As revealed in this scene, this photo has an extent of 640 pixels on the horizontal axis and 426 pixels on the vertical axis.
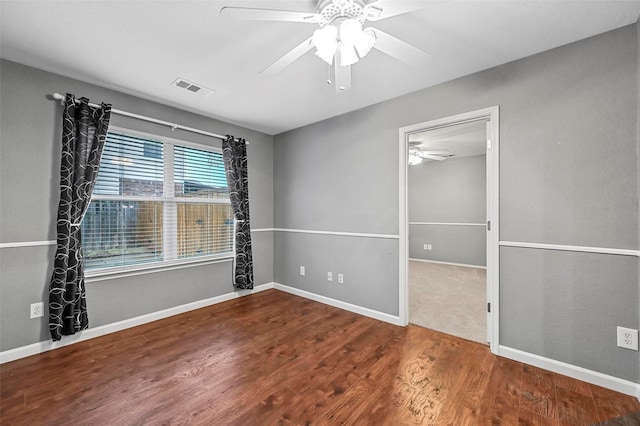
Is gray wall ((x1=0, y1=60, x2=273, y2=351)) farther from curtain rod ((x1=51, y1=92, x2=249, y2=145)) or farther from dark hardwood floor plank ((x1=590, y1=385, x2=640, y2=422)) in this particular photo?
dark hardwood floor plank ((x1=590, y1=385, x2=640, y2=422))

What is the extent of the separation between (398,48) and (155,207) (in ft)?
9.63

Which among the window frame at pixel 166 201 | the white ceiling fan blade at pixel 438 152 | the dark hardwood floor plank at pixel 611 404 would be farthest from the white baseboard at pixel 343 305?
the white ceiling fan blade at pixel 438 152

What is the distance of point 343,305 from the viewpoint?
3.35m

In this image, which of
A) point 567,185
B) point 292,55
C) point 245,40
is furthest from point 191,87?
point 567,185

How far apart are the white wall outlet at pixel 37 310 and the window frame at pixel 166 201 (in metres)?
0.35

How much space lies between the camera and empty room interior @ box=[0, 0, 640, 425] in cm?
167

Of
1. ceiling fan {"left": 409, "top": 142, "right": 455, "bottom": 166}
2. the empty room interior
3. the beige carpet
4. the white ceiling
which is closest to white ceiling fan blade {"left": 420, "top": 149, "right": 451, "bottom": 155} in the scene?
ceiling fan {"left": 409, "top": 142, "right": 455, "bottom": 166}

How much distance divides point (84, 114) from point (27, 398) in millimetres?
2227

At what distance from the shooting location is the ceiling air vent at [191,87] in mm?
2539

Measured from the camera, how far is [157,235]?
311cm

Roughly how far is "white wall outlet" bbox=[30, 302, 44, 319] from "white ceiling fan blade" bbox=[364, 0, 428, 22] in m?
3.35

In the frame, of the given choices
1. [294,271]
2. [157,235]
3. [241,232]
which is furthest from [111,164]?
[294,271]

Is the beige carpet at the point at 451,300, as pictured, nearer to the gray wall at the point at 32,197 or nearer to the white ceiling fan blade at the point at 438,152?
the white ceiling fan blade at the point at 438,152

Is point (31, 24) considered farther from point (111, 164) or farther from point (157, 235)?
point (157, 235)
